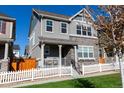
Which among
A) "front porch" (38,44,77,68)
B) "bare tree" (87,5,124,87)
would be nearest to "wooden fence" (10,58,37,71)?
"front porch" (38,44,77,68)

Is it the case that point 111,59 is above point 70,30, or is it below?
below

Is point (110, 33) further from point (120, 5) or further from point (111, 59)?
point (111, 59)

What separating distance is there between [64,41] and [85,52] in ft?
11.8

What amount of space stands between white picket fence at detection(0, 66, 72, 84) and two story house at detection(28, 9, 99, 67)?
11.3 ft

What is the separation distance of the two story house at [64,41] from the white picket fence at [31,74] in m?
3.45

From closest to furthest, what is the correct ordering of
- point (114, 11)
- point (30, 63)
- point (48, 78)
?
point (114, 11)
point (48, 78)
point (30, 63)

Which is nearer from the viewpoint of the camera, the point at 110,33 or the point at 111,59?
the point at 110,33

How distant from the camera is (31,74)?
13953 millimetres

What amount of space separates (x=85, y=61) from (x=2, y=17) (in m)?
11.0

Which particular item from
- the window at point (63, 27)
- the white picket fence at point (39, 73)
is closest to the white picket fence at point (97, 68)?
the white picket fence at point (39, 73)

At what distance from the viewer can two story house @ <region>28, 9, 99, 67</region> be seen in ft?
65.5

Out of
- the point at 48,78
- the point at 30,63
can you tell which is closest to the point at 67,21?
the point at 30,63

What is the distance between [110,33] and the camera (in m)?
6.80
